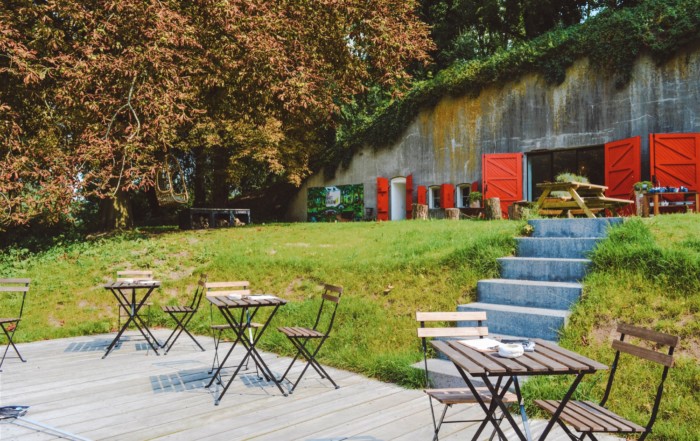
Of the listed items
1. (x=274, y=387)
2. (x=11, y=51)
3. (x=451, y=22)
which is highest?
(x=451, y=22)

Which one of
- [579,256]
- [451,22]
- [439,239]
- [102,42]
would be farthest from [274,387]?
[451,22]

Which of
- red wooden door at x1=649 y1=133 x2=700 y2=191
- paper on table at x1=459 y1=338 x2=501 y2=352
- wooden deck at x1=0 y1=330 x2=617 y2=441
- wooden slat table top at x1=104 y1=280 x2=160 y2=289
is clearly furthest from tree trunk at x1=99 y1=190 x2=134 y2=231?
red wooden door at x1=649 y1=133 x2=700 y2=191

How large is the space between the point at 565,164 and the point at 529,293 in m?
12.5

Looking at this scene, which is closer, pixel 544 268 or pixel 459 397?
pixel 459 397

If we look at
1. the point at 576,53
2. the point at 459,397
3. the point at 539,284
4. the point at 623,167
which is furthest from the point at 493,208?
the point at 459,397

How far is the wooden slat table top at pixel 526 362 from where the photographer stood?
2471 mm

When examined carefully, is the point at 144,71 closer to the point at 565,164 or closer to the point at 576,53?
the point at 576,53

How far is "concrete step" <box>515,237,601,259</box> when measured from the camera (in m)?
5.95

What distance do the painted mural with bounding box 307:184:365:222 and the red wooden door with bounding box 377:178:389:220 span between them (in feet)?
3.39

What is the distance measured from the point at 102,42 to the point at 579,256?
8307mm

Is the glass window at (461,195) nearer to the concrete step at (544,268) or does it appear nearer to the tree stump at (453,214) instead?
the tree stump at (453,214)

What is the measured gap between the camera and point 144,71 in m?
9.30

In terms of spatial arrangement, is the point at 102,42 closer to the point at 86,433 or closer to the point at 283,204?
the point at 86,433

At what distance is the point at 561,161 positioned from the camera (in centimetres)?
1689
